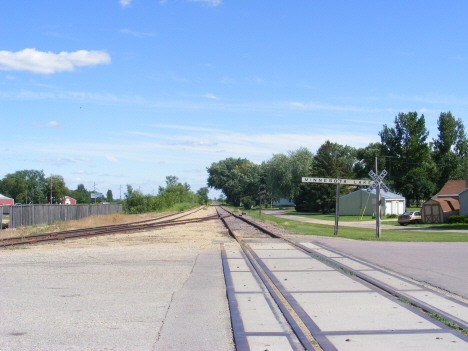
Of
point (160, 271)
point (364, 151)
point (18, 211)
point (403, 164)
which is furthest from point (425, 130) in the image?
point (160, 271)

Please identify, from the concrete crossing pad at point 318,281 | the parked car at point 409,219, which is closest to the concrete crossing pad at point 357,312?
the concrete crossing pad at point 318,281

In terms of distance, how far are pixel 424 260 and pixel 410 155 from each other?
238ft

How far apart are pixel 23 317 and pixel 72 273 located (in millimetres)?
3790

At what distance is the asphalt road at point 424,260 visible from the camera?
895 centimetres

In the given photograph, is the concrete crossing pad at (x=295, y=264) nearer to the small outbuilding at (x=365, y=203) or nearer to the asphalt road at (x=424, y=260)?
the asphalt road at (x=424, y=260)

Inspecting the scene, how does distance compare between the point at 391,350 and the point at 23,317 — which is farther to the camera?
Answer: the point at 23,317

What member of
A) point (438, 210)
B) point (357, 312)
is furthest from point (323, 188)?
point (357, 312)

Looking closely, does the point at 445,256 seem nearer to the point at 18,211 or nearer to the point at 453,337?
the point at 453,337

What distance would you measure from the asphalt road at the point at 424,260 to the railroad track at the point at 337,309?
63cm

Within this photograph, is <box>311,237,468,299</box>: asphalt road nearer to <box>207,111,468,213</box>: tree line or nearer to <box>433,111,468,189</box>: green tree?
<box>207,111,468,213</box>: tree line

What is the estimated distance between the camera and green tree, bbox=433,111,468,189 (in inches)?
3076

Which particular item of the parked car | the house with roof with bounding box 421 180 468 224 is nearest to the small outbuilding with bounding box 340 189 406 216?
the house with roof with bounding box 421 180 468 224

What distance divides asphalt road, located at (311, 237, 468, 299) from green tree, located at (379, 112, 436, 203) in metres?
67.0

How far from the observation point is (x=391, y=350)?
15.8ft
